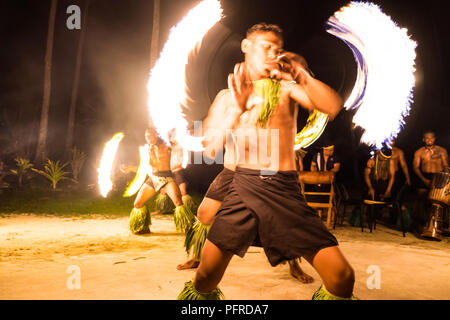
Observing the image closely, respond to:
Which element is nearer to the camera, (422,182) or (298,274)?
(298,274)

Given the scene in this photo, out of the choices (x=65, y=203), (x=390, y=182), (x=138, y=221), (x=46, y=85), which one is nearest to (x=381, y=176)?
(x=390, y=182)

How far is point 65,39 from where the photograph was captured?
19.9 meters

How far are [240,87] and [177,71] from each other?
204 cm

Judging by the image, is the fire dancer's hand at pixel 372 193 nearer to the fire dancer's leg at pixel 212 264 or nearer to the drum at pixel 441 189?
the drum at pixel 441 189

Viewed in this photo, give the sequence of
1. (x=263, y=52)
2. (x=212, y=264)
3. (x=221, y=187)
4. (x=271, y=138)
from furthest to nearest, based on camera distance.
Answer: (x=221, y=187), (x=263, y=52), (x=271, y=138), (x=212, y=264)

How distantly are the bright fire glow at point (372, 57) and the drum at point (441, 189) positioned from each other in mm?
3501

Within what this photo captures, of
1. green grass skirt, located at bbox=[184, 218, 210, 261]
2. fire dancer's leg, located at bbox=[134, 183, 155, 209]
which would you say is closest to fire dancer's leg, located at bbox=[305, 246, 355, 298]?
green grass skirt, located at bbox=[184, 218, 210, 261]

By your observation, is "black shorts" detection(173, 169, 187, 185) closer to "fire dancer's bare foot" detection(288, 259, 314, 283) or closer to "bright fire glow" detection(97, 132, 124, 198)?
"bright fire glow" detection(97, 132, 124, 198)

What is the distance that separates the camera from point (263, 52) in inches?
103

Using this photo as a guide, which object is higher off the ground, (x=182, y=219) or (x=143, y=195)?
(x=143, y=195)

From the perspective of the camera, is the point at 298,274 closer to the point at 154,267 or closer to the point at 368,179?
the point at 154,267

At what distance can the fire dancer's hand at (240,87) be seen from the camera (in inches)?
99.2

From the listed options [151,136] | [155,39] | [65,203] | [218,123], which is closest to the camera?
[218,123]
